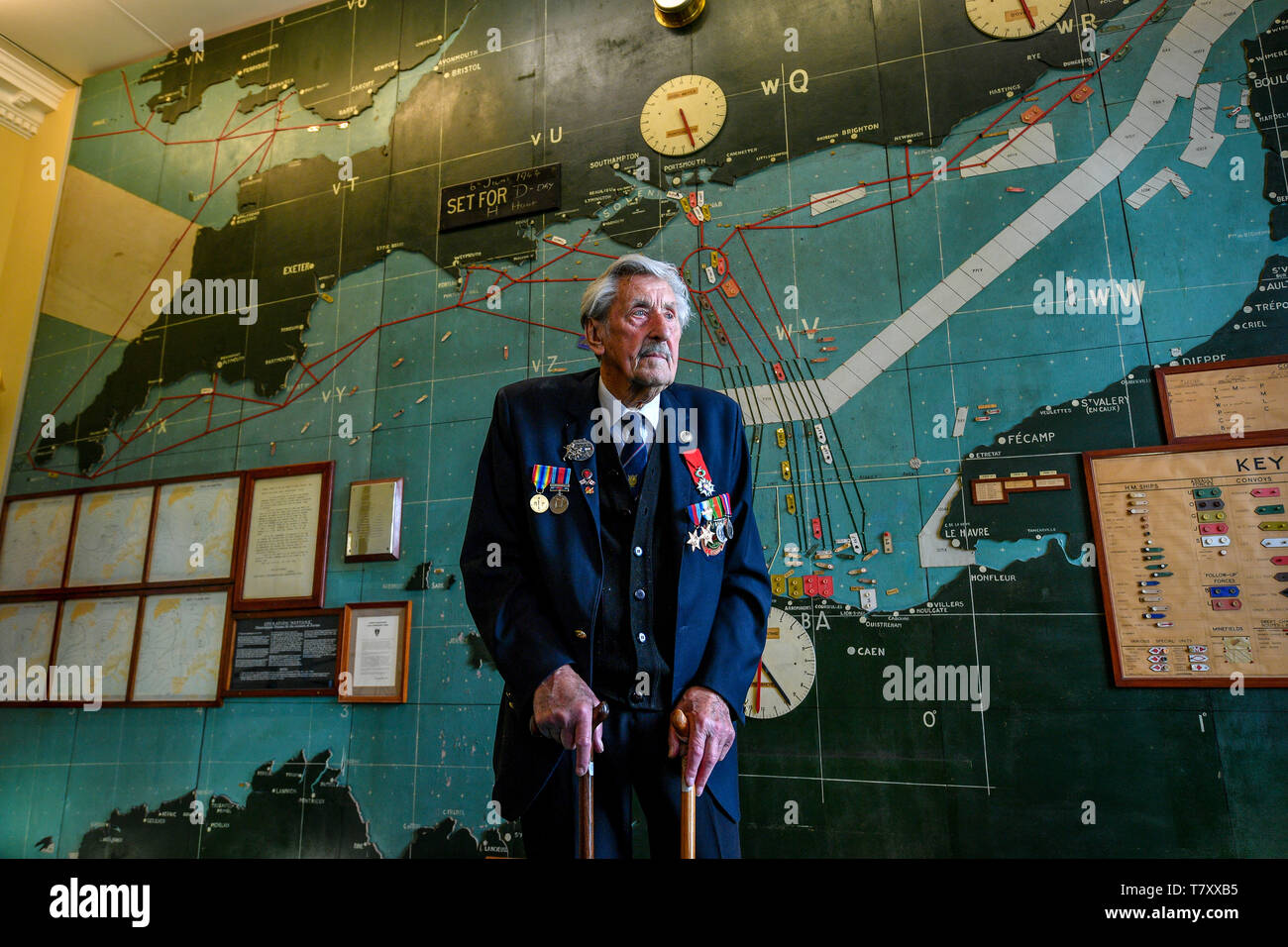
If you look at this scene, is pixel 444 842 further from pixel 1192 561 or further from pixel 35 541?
pixel 35 541

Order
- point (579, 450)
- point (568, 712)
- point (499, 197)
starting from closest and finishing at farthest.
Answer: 1. point (568, 712)
2. point (579, 450)
3. point (499, 197)

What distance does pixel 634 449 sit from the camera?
1.90m

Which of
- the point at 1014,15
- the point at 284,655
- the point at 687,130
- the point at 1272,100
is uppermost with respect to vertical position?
the point at 1014,15

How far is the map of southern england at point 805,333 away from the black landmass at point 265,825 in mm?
36

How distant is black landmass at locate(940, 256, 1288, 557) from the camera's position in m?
2.77

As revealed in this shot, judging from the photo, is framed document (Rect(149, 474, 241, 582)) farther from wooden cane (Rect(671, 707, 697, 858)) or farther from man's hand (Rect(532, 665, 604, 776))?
wooden cane (Rect(671, 707, 697, 858))

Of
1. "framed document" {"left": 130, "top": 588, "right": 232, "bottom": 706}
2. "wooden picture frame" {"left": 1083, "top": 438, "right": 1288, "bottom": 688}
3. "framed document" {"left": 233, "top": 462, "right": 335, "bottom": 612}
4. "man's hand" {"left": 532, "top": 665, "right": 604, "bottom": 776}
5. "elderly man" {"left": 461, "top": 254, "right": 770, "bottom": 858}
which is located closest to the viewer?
"man's hand" {"left": 532, "top": 665, "right": 604, "bottom": 776}

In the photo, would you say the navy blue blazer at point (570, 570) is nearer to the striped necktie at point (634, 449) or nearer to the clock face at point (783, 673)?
the striped necktie at point (634, 449)

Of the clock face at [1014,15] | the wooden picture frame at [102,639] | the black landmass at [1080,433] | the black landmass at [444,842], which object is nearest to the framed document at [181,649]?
the wooden picture frame at [102,639]

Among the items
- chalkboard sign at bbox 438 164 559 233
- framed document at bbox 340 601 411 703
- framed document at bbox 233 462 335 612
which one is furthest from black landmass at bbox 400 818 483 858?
chalkboard sign at bbox 438 164 559 233

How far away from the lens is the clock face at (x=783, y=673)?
3.01 metres

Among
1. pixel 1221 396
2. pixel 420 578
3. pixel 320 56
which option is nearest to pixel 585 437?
pixel 420 578

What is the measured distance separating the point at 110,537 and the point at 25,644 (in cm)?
77

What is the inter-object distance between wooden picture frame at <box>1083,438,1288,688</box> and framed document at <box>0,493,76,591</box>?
5.10 metres
